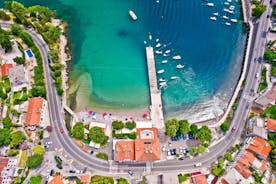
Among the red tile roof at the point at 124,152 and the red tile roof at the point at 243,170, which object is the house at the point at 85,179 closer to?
the red tile roof at the point at 124,152

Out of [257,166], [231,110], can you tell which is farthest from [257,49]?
[257,166]

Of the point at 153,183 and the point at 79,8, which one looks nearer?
the point at 153,183

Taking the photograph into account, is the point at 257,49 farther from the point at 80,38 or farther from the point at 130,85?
the point at 80,38

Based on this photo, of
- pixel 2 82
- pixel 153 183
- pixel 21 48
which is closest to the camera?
pixel 153 183

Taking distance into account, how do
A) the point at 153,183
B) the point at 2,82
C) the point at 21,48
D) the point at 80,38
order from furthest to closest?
the point at 80,38
the point at 21,48
the point at 2,82
the point at 153,183

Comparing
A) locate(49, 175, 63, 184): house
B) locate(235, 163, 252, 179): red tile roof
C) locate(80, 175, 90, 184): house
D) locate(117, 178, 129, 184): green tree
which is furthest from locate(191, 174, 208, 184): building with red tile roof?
locate(49, 175, 63, 184): house

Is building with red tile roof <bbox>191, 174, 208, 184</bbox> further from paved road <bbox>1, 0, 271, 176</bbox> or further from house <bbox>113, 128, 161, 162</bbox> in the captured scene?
house <bbox>113, 128, 161, 162</bbox>
